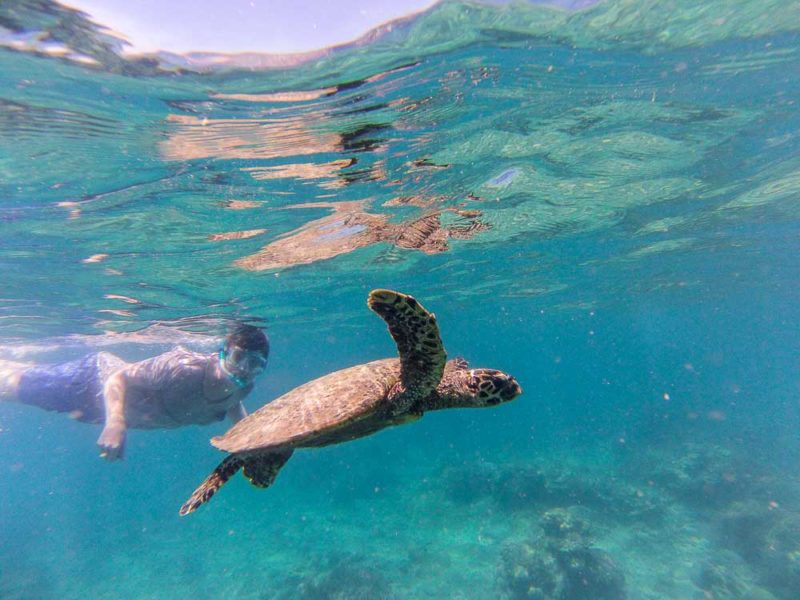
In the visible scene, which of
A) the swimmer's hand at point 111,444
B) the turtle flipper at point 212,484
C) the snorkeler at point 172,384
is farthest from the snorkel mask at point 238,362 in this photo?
the turtle flipper at point 212,484

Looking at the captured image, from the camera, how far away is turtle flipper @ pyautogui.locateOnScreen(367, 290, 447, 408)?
376 cm

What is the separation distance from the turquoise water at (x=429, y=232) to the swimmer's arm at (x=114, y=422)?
15.7 feet

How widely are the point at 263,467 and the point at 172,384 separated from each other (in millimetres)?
5197

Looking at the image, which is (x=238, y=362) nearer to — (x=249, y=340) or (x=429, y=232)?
(x=249, y=340)

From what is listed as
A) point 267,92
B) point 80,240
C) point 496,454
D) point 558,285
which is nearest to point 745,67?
point 267,92

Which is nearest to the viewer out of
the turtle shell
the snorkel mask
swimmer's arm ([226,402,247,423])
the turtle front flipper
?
the turtle shell

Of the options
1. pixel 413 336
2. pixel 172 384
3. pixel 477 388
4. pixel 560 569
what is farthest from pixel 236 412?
pixel 560 569

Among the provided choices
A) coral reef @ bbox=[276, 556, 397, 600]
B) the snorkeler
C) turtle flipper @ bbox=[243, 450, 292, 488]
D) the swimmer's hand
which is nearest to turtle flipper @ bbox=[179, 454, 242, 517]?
turtle flipper @ bbox=[243, 450, 292, 488]

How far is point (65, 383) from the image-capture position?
12.3 meters

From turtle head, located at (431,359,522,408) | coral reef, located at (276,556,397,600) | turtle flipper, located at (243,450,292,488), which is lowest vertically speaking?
coral reef, located at (276,556,397,600)

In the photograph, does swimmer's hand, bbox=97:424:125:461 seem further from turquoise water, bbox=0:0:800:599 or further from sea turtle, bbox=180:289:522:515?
turquoise water, bbox=0:0:800:599

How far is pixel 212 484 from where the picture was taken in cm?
571

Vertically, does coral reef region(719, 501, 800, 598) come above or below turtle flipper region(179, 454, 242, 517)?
below

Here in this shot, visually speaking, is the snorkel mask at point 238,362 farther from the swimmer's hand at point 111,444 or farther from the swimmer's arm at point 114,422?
the swimmer's hand at point 111,444
